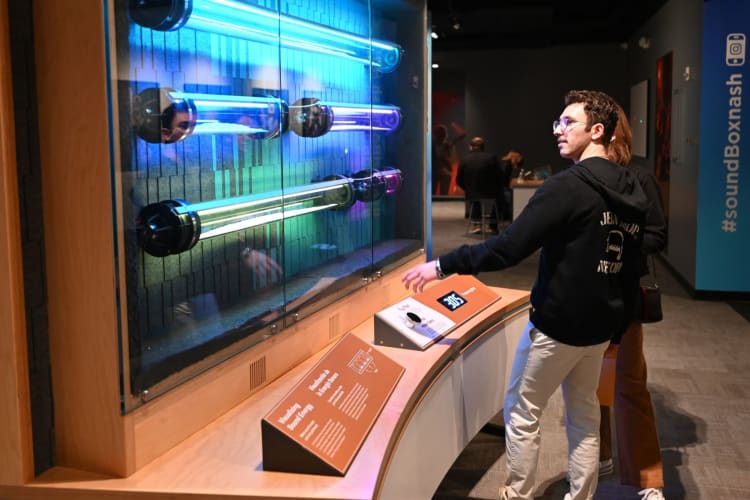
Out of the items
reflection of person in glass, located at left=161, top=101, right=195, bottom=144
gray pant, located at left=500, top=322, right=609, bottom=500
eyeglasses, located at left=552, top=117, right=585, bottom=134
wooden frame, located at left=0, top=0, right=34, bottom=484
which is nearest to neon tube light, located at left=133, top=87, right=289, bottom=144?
reflection of person in glass, located at left=161, top=101, right=195, bottom=144

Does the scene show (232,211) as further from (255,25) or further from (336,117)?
(336,117)

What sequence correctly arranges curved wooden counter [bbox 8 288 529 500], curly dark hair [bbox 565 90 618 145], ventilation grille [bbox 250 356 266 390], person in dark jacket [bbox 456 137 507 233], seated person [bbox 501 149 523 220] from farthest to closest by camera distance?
seated person [bbox 501 149 523 220] → person in dark jacket [bbox 456 137 507 233] → curly dark hair [bbox 565 90 618 145] → ventilation grille [bbox 250 356 266 390] → curved wooden counter [bbox 8 288 529 500]

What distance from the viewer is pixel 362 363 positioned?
2.28 m

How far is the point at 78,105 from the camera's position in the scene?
5.45ft

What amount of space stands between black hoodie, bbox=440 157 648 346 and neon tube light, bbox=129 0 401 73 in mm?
865

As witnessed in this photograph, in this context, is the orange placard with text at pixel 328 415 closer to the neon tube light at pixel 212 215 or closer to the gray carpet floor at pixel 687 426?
the neon tube light at pixel 212 215

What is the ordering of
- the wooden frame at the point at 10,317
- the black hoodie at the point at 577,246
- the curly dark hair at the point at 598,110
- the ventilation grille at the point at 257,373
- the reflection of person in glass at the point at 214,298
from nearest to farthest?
the wooden frame at the point at 10,317
the reflection of person in glass at the point at 214,298
the ventilation grille at the point at 257,373
the black hoodie at the point at 577,246
the curly dark hair at the point at 598,110

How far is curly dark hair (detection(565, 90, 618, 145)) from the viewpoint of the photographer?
2.63 m

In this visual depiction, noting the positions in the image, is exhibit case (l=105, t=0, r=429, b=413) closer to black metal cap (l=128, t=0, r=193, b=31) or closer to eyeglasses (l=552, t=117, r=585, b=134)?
black metal cap (l=128, t=0, r=193, b=31)

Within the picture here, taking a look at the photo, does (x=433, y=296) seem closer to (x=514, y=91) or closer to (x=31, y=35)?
(x=31, y=35)

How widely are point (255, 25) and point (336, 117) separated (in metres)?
0.70

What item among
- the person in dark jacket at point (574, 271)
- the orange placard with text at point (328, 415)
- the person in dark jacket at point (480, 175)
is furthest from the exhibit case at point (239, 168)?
the person in dark jacket at point (480, 175)

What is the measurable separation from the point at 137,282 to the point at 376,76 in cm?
193

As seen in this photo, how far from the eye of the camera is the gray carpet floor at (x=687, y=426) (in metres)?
3.36
